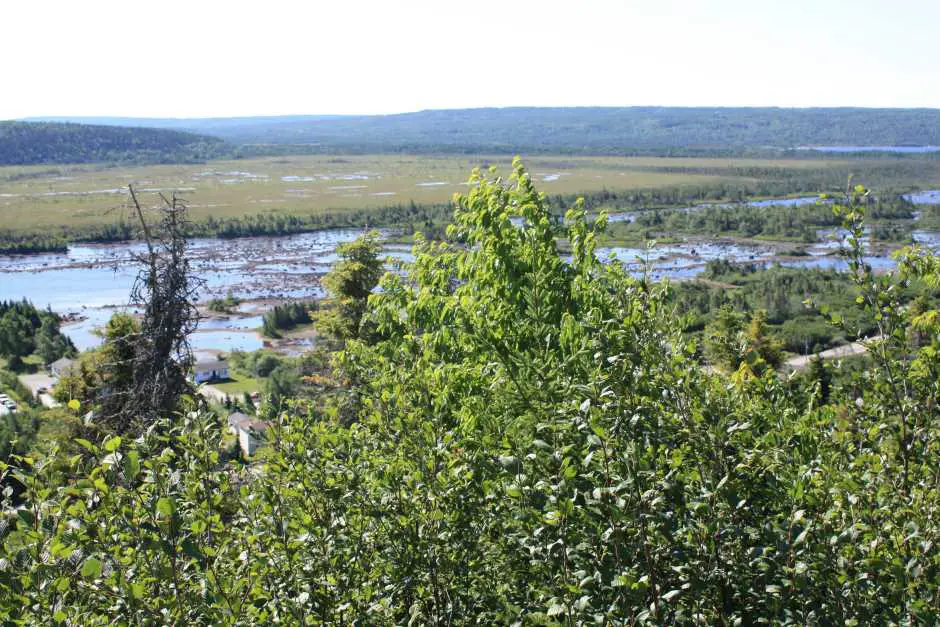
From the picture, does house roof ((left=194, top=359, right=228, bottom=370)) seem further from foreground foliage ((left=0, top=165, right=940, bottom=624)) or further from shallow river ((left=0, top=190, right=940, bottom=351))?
foreground foliage ((left=0, top=165, right=940, bottom=624))

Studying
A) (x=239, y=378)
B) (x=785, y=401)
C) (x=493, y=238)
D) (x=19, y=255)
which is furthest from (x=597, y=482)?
(x=19, y=255)

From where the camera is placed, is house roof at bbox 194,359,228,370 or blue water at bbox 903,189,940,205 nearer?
house roof at bbox 194,359,228,370

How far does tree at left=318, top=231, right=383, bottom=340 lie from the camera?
1884 centimetres

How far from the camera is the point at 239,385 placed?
5784 cm

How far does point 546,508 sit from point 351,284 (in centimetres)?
1636

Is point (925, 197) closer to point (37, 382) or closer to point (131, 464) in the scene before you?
point (37, 382)

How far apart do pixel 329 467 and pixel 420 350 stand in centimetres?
227

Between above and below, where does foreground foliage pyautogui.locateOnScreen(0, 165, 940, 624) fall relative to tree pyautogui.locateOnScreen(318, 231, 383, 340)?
above

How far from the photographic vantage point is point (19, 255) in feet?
415

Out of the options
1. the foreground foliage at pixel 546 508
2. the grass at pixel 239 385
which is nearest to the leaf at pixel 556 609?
the foreground foliage at pixel 546 508

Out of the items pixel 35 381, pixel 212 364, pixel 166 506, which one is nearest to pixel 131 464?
pixel 166 506

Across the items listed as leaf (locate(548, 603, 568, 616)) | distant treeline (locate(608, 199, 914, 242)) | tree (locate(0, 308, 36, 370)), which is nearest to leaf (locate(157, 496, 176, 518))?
leaf (locate(548, 603, 568, 616))

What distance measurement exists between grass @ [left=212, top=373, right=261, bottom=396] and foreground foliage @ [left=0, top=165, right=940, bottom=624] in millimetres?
51418

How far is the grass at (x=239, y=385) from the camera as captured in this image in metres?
55.5
